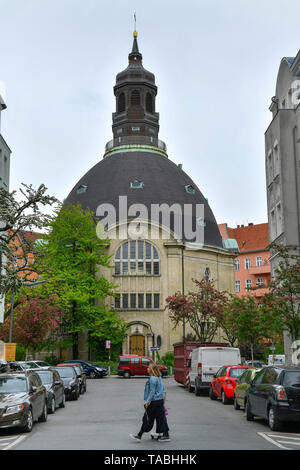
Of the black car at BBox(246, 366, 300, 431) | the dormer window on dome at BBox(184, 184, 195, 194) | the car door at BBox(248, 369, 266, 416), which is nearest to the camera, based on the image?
the black car at BBox(246, 366, 300, 431)

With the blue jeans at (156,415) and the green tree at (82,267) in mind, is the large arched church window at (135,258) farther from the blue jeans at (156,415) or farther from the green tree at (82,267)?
the blue jeans at (156,415)

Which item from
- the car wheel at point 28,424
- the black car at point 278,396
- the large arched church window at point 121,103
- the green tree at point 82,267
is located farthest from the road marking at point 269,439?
the large arched church window at point 121,103

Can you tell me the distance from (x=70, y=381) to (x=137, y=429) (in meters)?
11.2

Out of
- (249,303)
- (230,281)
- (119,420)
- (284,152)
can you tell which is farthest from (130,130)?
(119,420)

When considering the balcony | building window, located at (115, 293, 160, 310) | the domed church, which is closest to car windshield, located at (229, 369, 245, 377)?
the domed church

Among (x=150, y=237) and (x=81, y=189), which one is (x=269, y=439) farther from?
(x=81, y=189)

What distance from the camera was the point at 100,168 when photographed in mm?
65688

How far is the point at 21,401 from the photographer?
14.0m

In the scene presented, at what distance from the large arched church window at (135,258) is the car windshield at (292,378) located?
145 feet

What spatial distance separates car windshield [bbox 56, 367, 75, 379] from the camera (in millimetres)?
25150

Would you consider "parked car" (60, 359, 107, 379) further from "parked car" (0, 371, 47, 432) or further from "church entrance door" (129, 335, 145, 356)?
"parked car" (0, 371, 47, 432)

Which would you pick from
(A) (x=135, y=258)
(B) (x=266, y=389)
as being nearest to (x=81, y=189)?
(A) (x=135, y=258)

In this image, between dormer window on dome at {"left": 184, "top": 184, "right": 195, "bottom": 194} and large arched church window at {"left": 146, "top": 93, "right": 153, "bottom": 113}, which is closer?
dormer window on dome at {"left": 184, "top": 184, "right": 195, "bottom": 194}

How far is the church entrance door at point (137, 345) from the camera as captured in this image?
57.0 meters
